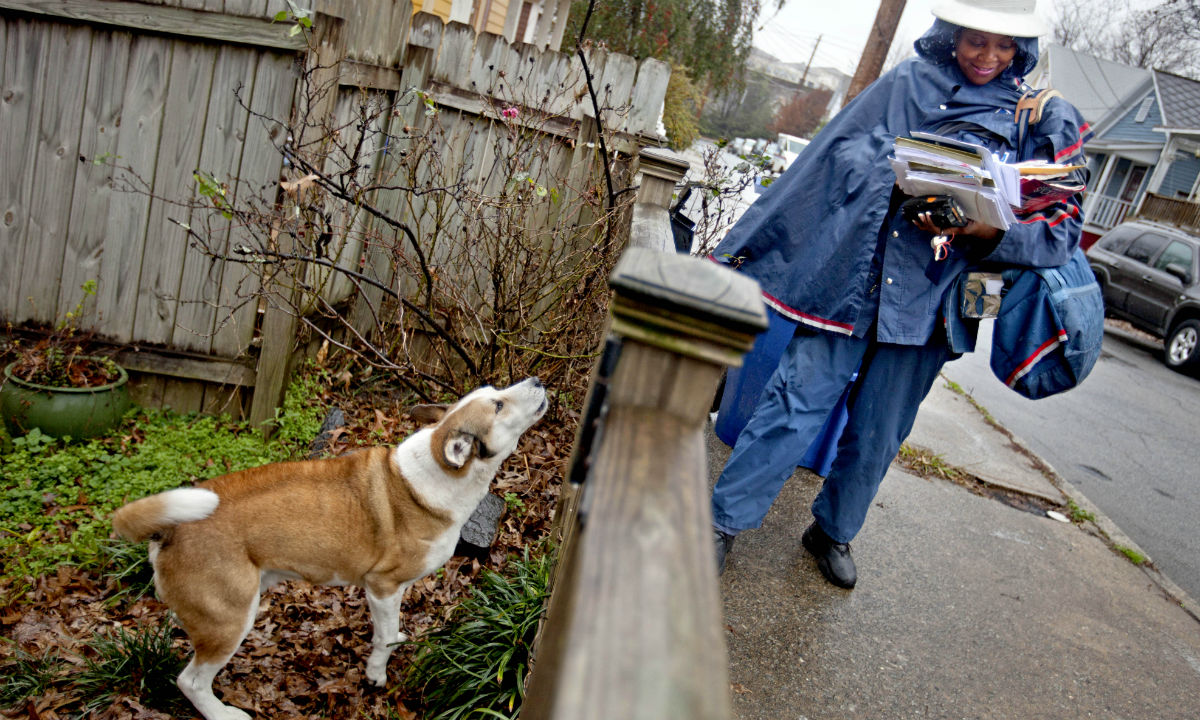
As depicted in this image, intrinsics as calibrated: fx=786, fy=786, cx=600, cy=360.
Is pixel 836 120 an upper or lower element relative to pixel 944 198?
upper

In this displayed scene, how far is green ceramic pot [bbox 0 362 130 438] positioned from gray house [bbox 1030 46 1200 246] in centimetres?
2902

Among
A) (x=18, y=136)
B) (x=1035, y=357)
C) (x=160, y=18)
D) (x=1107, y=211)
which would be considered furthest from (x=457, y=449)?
Answer: (x=1107, y=211)

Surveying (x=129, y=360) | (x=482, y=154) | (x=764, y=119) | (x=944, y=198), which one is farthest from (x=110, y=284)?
(x=764, y=119)

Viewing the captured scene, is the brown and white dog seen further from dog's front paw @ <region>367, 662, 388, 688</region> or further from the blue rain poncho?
the blue rain poncho

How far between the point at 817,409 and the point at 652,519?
8.35ft

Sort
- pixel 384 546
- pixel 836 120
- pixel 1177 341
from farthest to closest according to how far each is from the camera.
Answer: pixel 1177 341 < pixel 836 120 < pixel 384 546

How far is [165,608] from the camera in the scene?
3.42 meters

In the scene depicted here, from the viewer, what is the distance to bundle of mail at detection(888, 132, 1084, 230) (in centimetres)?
294

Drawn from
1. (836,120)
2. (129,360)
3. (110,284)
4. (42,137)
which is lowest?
(129,360)

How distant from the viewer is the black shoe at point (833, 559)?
3.79 m

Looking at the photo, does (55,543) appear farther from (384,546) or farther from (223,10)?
(223,10)

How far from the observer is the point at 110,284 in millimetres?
4406

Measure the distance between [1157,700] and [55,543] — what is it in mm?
5030

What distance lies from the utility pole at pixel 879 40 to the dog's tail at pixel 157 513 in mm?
10716
